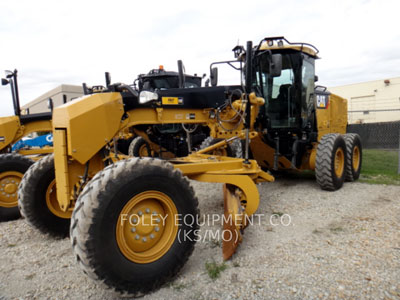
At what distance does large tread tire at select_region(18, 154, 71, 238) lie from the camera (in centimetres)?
348

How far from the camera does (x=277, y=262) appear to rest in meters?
3.04

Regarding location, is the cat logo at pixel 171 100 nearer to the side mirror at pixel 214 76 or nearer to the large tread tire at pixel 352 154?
the side mirror at pixel 214 76

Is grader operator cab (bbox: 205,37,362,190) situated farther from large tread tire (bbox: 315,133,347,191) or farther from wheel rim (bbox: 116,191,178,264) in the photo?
wheel rim (bbox: 116,191,178,264)

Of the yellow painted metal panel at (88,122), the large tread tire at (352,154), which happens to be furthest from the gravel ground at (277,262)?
the large tread tire at (352,154)

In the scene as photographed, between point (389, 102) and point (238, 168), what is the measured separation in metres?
25.4

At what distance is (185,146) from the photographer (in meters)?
7.29

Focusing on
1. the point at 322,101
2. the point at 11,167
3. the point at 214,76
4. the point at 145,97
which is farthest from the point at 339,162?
the point at 11,167

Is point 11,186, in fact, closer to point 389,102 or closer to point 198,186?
point 198,186

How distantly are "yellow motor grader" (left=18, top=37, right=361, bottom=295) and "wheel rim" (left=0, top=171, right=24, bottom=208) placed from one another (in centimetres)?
150

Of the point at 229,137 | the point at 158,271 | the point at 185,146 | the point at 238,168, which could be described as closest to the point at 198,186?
the point at 185,146

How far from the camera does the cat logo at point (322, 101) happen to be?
21.0 ft

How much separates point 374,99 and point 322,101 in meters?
23.0

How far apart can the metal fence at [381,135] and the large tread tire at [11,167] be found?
13393mm

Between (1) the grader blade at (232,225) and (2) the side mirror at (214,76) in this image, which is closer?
(1) the grader blade at (232,225)
